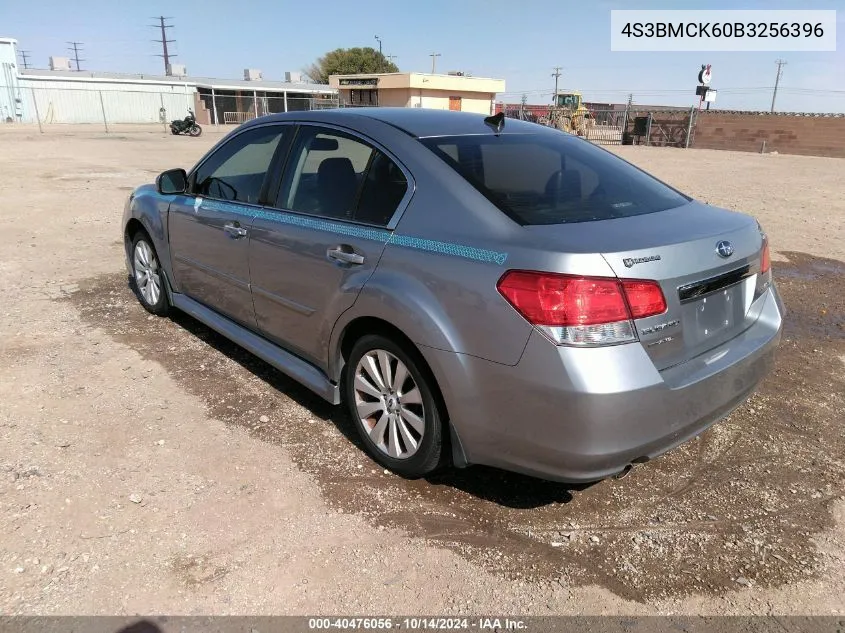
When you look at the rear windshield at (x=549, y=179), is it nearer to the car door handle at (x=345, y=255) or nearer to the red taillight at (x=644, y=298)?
the red taillight at (x=644, y=298)

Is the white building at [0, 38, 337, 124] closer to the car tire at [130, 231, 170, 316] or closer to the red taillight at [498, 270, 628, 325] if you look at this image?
the car tire at [130, 231, 170, 316]

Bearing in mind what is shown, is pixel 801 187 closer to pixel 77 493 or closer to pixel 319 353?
pixel 319 353

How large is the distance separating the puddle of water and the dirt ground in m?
0.01

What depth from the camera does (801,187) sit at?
15203 millimetres

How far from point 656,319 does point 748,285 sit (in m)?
0.80

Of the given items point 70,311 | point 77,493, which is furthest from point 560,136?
point 70,311

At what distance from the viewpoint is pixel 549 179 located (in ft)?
9.99

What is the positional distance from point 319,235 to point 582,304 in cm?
152

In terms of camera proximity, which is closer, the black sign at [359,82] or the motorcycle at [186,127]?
the motorcycle at [186,127]

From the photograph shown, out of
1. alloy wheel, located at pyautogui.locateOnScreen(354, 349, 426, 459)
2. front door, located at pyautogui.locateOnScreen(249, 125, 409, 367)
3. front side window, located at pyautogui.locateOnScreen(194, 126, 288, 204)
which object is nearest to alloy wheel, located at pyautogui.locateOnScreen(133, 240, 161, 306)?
front side window, located at pyautogui.locateOnScreen(194, 126, 288, 204)

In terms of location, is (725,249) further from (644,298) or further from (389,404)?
(389,404)

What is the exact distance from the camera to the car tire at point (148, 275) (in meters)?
5.13

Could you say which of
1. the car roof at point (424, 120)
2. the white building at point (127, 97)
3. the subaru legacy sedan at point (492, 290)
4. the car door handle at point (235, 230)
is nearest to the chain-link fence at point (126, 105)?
the white building at point (127, 97)

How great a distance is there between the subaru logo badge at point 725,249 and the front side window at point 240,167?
99.2 inches
